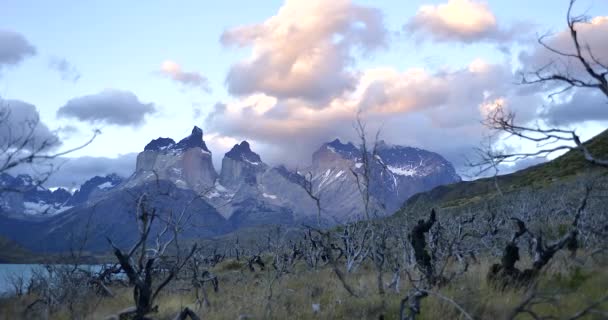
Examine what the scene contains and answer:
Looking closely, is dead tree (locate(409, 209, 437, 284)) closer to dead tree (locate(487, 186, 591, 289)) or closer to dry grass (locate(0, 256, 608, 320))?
dry grass (locate(0, 256, 608, 320))

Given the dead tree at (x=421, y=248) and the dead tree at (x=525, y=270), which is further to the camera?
the dead tree at (x=421, y=248)

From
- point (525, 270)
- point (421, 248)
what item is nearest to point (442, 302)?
point (525, 270)

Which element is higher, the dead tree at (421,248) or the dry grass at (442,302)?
the dead tree at (421,248)

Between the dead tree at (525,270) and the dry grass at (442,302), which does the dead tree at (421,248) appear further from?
the dead tree at (525,270)

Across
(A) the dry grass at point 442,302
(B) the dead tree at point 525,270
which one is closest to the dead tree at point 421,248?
(A) the dry grass at point 442,302

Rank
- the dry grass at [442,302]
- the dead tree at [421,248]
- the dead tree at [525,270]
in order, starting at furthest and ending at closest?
the dead tree at [421,248] → the dead tree at [525,270] → the dry grass at [442,302]

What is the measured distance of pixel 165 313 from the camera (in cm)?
1353

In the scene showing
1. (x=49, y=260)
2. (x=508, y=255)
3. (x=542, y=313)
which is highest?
(x=49, y=260)

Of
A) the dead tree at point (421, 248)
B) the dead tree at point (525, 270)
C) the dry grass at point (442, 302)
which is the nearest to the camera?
the dry grass at point (442, 302)

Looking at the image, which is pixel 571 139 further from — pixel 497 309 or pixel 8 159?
pixel 8 159

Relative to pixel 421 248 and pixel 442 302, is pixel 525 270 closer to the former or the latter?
pixel 421 248

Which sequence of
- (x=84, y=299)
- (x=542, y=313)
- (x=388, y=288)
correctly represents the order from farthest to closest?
(x=84, y=299) → (x=388, y=288) → (x=542, y=313)

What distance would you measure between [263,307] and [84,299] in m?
7.25

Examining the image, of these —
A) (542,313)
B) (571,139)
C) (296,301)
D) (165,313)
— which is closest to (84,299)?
(165,313)
